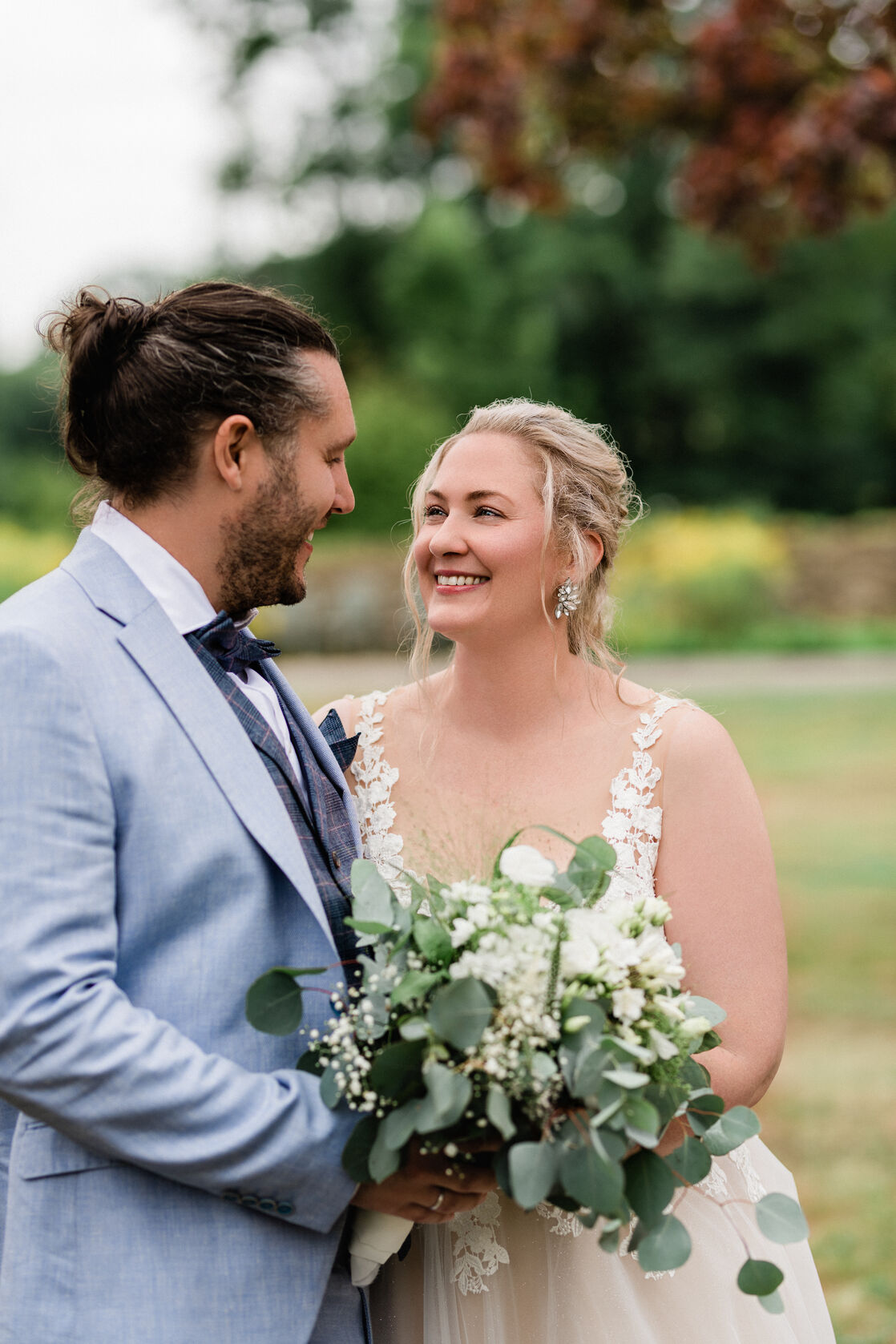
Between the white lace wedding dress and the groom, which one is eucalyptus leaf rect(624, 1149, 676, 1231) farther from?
the white lace wedding dress

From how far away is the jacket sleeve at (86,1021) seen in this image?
5.92 feet

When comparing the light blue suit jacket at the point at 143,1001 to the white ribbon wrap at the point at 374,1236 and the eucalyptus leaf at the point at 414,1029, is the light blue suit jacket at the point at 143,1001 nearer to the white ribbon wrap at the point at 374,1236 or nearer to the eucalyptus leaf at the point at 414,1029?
the white ribbon wrap at the point at 374,1236

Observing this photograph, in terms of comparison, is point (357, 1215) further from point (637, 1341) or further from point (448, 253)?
point (448, 253)

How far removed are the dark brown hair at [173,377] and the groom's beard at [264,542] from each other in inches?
3.3

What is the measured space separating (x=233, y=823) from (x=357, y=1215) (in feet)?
2.32

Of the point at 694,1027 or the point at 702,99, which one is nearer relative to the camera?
the point at 694,1027

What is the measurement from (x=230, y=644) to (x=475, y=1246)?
1258 mm

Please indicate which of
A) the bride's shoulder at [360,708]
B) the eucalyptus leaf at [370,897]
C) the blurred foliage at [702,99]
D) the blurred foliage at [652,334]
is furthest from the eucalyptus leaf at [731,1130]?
the blurred foliage at [652,334]

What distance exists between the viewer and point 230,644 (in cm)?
225

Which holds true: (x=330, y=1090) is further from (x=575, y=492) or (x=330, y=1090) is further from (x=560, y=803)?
(x=575, y=492)

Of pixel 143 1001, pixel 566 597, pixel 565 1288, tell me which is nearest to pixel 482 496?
pixel 566 597

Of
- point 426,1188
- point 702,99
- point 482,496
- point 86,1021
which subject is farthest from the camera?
point 702,99

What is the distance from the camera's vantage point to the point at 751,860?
2627 mm

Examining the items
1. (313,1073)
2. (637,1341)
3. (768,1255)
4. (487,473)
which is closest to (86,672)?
(313,1073)
